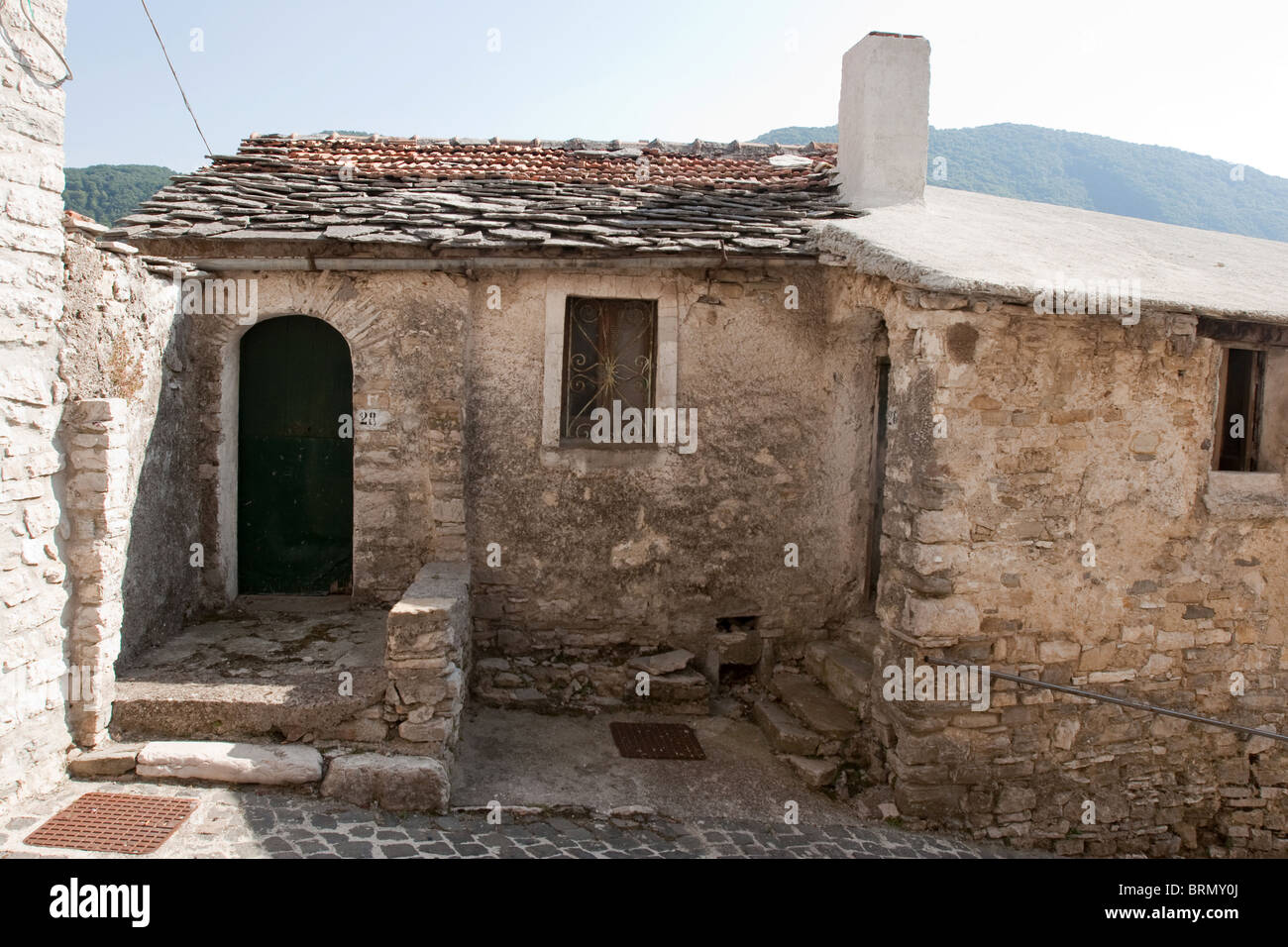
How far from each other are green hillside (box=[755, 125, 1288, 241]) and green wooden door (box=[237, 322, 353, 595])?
2813 centimetres

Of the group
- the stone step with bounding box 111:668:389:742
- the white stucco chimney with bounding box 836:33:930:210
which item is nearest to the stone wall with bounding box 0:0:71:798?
the stone step with bounding box 111:668:389:742

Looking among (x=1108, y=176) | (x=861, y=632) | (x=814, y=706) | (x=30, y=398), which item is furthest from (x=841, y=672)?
(x=1108, y=176)

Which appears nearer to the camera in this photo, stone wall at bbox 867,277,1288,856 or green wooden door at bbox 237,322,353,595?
stone wall at bbox 867,277,1288,856

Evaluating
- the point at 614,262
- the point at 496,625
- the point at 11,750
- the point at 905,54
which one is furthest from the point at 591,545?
the point at 905,54

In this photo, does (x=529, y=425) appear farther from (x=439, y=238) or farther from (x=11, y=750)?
(x=11, y=750)

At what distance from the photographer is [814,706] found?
22.3 ft

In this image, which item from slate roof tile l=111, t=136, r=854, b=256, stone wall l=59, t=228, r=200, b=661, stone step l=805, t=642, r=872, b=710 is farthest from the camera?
slate roof tile l=111, t=136, r=854, b=256

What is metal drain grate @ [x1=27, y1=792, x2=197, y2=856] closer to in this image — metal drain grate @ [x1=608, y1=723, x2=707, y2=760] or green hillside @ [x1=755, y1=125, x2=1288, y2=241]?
metal drain grate @ [x1=608, y1=723, x2=707, y2=760]

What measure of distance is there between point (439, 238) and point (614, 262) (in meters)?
1.34

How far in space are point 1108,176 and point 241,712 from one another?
40569 millimetres

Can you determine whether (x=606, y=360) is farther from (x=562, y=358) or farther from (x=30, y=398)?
(x=30, y=398)

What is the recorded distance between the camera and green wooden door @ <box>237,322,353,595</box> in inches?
289

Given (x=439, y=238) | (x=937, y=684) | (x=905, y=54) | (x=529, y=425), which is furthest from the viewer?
(x=905, y=54)
